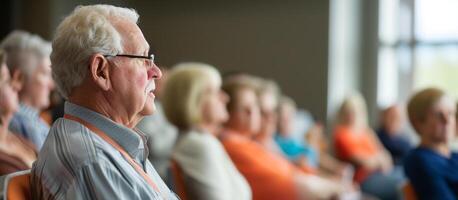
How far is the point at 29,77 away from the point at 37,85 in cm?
5

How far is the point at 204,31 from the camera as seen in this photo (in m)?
10.7

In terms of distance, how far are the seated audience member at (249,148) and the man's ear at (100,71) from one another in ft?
6.91

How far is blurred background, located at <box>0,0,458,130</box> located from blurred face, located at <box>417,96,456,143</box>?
657 cm

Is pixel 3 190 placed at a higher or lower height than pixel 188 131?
higher

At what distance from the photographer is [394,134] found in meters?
8.45

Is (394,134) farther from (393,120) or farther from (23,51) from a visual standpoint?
(23,51)

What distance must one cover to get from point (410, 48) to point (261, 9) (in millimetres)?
1914

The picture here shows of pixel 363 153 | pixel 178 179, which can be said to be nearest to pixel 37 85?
pixel 178 179

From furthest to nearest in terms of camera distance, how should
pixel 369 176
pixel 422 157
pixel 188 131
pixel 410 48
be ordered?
pixel 410 48 < pixel 369 176 < pixel 422 157 < pixel 188 131

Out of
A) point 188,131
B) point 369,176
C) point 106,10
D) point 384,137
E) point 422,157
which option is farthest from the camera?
point 384,137

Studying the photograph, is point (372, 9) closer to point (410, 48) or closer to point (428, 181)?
point (410, 48)

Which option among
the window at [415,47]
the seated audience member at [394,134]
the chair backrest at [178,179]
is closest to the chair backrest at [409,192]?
the chair backrest at [178,179]

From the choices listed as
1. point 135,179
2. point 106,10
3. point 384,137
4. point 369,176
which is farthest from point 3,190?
point 384,137

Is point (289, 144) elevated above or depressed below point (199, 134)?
below
